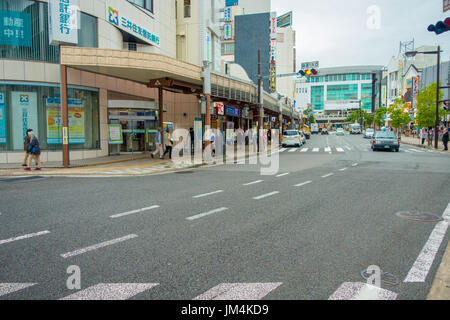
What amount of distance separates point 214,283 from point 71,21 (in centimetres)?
1608

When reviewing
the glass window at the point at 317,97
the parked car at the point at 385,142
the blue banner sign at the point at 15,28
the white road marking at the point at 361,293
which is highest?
the glass window at the point at 317,97

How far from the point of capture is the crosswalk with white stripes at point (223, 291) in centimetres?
347

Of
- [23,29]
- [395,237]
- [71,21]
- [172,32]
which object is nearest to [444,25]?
[395,237]

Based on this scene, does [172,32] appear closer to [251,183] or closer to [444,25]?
[251,183]

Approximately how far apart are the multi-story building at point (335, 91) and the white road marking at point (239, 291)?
131 m

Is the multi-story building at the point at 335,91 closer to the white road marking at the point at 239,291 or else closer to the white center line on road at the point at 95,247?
the white center line on road at the point at 95,247

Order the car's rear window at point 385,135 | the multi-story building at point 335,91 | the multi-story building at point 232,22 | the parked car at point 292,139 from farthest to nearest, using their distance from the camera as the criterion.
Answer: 1. the multi-story building at point 335,91
2. the multi-story building at point 232,22
3. the parked car at point 292,139
4. the car's rear window at point 385,135

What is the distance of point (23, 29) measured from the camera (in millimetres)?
16172

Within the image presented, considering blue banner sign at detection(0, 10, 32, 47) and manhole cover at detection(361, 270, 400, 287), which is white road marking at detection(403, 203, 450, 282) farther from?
blue banner sign at detection(0, 10, 32, 47)

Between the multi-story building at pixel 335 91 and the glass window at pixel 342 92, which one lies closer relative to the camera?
the multi-story building at pixel 335 91

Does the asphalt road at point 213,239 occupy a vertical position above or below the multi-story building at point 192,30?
below

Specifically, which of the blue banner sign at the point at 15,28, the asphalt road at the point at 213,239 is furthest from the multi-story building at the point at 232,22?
the asphalt road at the point at 213,239

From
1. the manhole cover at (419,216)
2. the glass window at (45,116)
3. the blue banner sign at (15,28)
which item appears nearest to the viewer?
the manhole cover at (419,216)

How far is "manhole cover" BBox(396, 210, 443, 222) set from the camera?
21.4ft
